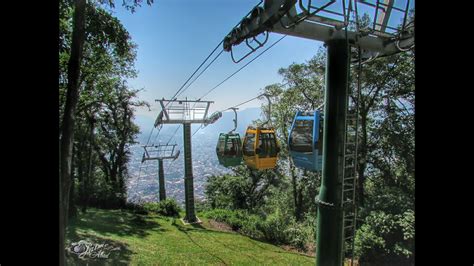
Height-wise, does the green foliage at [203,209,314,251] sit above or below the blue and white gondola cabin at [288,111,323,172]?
below

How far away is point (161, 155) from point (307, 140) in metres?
14.5

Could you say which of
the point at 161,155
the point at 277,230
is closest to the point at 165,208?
the point at 161,155

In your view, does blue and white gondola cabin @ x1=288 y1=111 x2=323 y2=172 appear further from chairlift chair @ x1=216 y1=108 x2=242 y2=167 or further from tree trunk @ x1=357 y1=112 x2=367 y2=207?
tree trunk @ x1=357 y1=112 x2=367 y2=207

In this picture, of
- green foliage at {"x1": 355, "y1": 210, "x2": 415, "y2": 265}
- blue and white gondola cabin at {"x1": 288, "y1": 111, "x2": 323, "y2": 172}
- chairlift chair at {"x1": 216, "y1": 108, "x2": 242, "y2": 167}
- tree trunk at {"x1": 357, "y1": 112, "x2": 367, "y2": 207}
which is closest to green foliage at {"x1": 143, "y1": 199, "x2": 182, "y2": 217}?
chairlift chair at {"x1": 216, "y1": 108, "x2": 242, "y2": 167}

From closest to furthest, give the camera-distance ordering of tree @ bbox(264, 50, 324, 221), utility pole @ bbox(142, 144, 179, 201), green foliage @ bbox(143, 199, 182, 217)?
tree @ bbox(264, 50, 324, 221), green foliage @ bbox(143, 199, 182, 217), utility pole @ bbox(142, 144, 179, 201)

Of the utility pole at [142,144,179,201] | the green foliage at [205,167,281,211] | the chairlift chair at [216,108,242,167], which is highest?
the chairlift chair at [216,108,242,167]

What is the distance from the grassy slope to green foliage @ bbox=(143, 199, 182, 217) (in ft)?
8.66

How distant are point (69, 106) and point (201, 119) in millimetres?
9612

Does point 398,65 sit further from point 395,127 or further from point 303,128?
point 303,128

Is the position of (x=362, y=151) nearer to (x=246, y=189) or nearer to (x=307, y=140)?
(x=307, y=140)

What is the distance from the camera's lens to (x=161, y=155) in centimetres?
1781

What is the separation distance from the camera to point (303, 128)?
487 cm

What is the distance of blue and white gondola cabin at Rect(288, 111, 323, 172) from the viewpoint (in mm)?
4449
